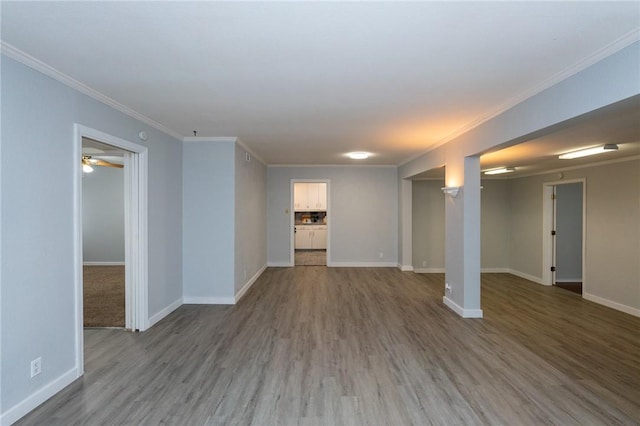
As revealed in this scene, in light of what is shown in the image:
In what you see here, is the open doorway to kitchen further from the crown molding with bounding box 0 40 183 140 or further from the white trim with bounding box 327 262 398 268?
the crown molding with bounding box 0 40 183 140

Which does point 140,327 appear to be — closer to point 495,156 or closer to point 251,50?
point 251,50

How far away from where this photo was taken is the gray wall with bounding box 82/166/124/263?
7879 millimetres

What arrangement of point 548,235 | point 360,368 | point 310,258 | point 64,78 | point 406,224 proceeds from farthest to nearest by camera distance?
point 310,258 < point 406,224 < point 548,235 < point 360,368 < point 64,78

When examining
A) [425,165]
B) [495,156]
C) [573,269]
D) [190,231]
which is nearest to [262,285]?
[190,231]

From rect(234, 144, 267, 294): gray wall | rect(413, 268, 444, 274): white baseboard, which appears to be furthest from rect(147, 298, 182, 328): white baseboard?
rect(413, 268, 444, 274): white baseboard

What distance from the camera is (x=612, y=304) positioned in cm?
489

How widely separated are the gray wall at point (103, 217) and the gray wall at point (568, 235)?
9952 millimetres

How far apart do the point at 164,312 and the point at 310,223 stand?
739cm

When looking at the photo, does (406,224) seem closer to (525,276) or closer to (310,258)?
(525,276)

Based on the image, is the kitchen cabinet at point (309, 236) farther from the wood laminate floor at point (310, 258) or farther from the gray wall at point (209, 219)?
the gray wall at point (209, 219)

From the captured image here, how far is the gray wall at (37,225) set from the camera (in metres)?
2.05

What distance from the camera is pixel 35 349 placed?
2.24 metres

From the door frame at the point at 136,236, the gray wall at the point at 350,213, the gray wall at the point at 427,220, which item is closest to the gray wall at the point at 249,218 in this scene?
the gray wall at the point at 350,213

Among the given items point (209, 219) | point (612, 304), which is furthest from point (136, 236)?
point (612, 304)
